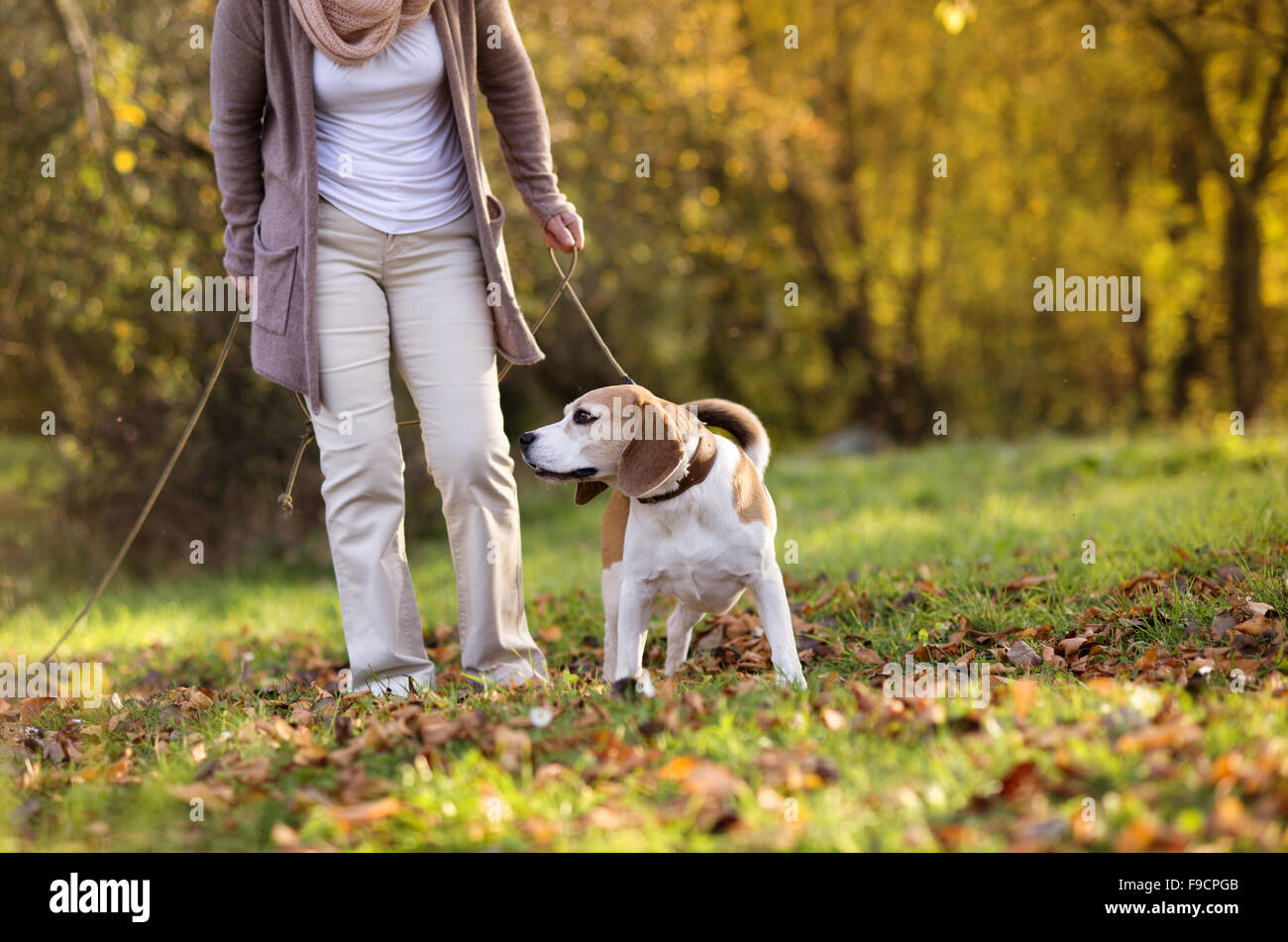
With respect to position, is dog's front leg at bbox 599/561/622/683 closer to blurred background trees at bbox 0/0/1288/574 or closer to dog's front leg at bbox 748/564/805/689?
dog's front leg at bbox 748/564/805/689

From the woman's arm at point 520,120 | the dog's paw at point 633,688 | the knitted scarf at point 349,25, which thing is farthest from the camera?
the woman's arm at point 520,120

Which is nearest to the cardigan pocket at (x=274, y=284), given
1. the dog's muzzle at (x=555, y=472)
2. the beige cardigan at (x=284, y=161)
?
the beige cardigan at (x=284, y=161)

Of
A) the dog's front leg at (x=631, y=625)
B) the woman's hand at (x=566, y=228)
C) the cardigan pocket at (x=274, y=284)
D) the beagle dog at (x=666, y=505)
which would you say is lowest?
the dog's front leg at (x=631, y=625)

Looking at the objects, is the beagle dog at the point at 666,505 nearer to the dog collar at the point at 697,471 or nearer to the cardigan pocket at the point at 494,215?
the dog collar at the point at 697,471

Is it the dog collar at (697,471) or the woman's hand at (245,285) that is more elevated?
the woman's hand at (245,285)

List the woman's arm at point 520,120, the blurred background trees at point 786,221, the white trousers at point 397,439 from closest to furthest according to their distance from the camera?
the white trousers at point 397,439 < the woman's arm at point 520,120 < the blurred background trees at point 786,221

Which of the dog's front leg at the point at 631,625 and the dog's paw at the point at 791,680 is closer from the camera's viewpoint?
the dog's paw at the point at 791,680

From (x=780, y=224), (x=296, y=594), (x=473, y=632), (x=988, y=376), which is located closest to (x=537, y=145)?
(x=473, y=632)

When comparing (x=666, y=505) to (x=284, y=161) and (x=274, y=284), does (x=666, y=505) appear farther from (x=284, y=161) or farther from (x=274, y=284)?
(x=284, y=161)

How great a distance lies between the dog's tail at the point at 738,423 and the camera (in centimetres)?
399

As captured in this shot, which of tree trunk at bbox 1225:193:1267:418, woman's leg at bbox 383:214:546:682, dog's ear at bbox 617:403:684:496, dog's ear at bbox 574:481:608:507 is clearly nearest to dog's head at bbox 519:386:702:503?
dog's ear at bbox 617:403:684:496

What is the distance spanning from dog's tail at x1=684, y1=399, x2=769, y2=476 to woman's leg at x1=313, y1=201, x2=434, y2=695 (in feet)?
3.47

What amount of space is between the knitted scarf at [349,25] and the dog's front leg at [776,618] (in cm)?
198
